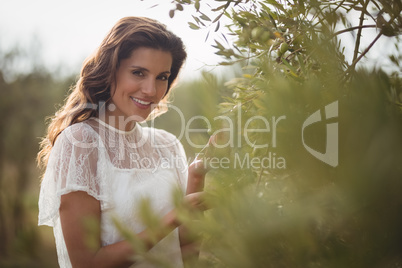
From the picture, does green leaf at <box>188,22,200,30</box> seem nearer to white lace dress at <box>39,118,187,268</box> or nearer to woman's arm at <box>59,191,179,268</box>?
white lace dress at <box>39,118,187,268</box>

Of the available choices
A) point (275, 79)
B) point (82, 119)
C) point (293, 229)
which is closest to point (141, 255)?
point (293, 229)

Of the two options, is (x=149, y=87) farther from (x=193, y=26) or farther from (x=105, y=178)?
(x=193, y=26)

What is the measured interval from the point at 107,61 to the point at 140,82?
0.31m

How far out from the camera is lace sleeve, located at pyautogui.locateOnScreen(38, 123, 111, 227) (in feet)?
6.57

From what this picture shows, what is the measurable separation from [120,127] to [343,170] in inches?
84.3

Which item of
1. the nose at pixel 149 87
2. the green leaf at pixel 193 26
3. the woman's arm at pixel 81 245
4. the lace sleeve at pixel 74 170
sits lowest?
the woman's arm at pixel 81 245

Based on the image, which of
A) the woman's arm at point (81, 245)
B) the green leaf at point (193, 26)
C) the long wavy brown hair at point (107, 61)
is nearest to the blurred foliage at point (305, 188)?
the green leaf at point (193, 26)

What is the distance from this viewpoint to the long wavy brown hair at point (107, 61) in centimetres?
241

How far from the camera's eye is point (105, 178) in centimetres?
213

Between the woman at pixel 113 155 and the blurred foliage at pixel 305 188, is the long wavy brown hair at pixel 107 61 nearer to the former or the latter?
the woman at pixel 113 155

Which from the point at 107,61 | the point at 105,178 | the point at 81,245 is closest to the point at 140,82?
the point at 107,61

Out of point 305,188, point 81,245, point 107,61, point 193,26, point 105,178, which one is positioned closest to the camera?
point 305,188

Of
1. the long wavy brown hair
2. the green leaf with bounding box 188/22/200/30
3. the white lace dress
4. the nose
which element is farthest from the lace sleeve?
the green leaf with bounding box 188/22/200/30

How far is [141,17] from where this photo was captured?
8.70 ft
